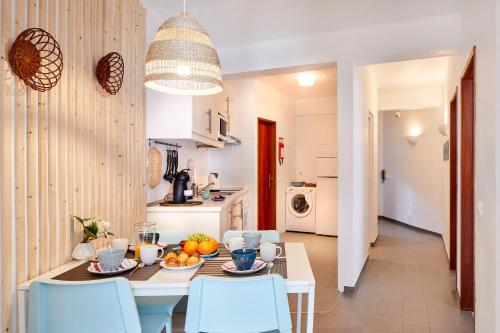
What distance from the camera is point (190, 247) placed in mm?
1849

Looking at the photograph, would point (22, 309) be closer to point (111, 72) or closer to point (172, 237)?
point (172, 237)

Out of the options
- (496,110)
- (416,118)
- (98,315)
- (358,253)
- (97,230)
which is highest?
(416,118)

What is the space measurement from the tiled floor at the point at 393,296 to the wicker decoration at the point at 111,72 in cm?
176

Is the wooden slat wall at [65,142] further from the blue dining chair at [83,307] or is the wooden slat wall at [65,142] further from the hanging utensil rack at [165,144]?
the hanging utensil rack at [165,144]

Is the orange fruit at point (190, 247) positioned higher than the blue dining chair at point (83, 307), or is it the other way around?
the orange fruit at point (190, 247)

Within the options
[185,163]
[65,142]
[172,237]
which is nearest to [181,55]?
[65,142]

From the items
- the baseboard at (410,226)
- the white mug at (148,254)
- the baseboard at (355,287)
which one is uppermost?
the white mug at (148,254)

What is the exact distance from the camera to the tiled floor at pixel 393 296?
271 cm

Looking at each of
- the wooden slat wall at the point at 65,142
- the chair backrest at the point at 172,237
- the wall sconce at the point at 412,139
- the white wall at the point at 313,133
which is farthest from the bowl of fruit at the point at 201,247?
the wall sconce at the point at 412,139

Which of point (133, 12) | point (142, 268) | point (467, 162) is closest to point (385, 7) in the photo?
point (467, 162)

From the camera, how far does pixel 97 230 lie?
6.39 feet

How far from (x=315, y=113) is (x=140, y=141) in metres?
4.70

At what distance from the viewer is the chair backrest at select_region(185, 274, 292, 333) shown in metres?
1.36

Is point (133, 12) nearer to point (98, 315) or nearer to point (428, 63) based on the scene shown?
point (98, 315)
